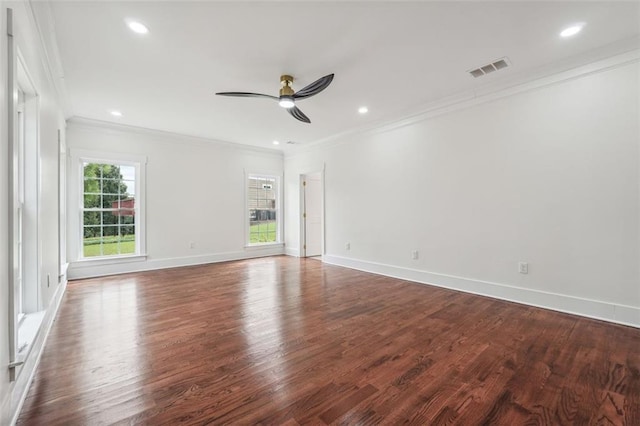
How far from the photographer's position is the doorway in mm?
7066

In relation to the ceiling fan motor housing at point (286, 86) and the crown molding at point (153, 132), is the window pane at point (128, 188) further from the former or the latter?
the ceiling fan motor housing at point (286, 86)

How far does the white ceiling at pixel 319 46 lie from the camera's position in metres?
2.27

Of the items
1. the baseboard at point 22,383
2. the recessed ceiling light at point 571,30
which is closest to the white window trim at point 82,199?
the baseboard at point 22,383

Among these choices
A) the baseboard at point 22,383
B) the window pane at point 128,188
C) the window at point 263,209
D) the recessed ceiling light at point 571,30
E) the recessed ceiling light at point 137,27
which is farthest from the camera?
the window at point 263,209

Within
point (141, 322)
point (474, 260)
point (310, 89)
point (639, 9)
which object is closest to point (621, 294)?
point (474, 260)

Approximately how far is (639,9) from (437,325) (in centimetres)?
321

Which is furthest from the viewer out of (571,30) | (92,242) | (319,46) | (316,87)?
(92,242)

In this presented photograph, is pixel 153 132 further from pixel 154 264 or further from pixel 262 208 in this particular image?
pixel 262 208

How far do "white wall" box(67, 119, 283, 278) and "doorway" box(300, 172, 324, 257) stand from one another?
46.9 inches

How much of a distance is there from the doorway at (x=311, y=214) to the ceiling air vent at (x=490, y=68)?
4170 mm

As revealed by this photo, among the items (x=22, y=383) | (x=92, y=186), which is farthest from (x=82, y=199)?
(x=22, y=383)

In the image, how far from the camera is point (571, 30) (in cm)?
255

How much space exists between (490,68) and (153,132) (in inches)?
225

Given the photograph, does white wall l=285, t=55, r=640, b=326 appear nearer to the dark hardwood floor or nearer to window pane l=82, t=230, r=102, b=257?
the dark hardwood floor
